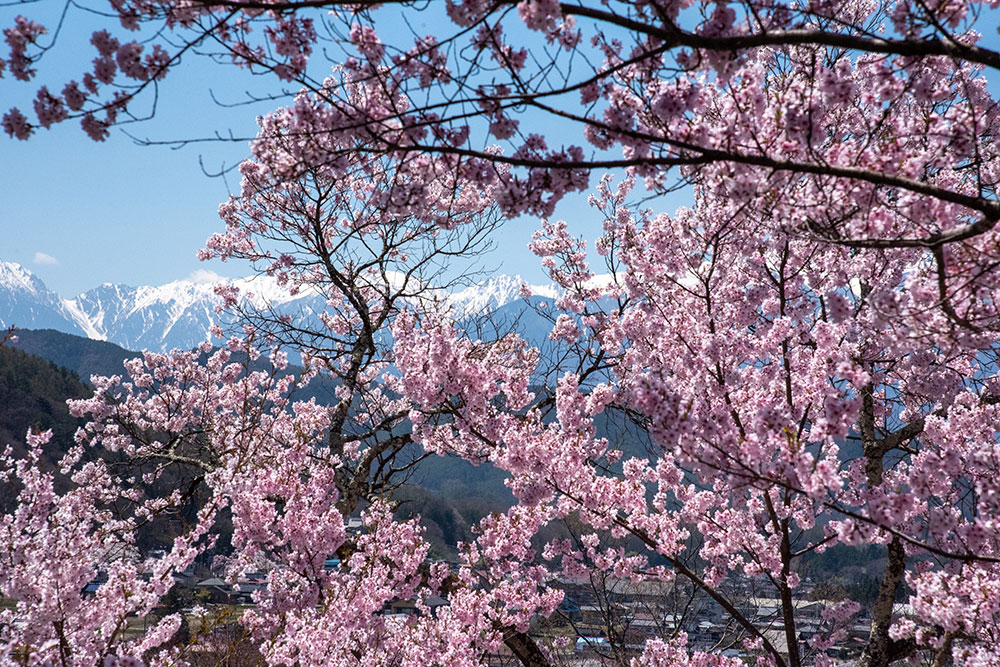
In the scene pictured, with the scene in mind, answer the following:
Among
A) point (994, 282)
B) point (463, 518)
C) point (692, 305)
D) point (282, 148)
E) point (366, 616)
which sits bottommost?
point (366, 616)

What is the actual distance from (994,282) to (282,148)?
4.38 meters

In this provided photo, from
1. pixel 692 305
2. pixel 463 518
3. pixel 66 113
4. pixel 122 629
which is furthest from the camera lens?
pixel 463 518

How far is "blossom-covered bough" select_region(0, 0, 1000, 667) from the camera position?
2.94m

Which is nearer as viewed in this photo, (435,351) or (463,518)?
(435,351)

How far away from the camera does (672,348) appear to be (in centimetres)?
510

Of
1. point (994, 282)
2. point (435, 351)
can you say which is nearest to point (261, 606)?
point (435, 351)

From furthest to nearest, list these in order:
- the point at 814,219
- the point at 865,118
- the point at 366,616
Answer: the point at 366,616 → the point at 865,118 → the point at 814,219

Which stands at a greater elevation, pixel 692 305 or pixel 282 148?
pixel 692 305

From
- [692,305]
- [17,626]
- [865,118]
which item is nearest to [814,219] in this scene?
[692,305]

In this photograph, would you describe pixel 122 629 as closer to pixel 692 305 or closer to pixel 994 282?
pixel 692 305

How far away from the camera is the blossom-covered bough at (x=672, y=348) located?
116 inches

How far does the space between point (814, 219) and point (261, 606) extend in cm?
726

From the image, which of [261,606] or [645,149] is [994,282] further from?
[261,606]

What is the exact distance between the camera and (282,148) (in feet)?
11.6
